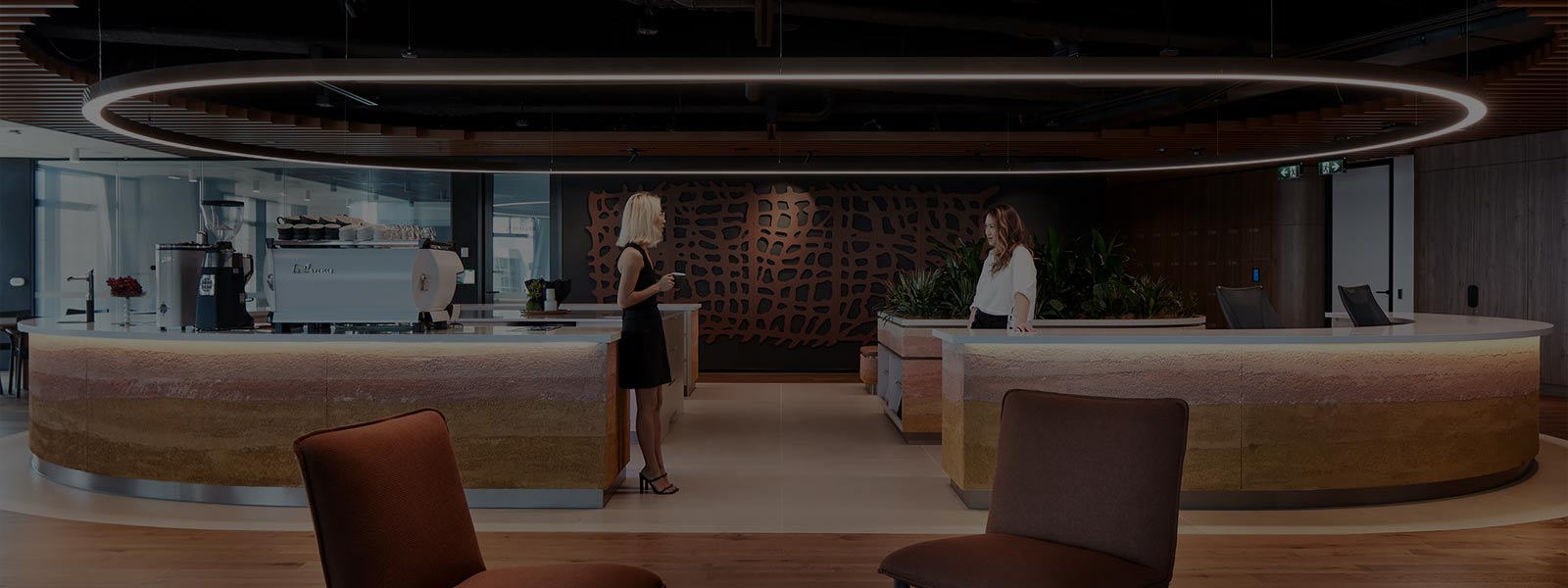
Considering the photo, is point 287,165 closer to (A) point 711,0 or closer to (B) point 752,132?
(B) point 752,132

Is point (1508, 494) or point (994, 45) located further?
point (994, 45)

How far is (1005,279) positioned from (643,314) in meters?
2.20

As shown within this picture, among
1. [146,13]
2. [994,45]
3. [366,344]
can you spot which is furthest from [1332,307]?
[146,13]

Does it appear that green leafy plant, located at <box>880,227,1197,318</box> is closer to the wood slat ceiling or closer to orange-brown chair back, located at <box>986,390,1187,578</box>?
the wood slat ceiling

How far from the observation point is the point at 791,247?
A: 12180mm

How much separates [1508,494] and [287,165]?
1249 cm

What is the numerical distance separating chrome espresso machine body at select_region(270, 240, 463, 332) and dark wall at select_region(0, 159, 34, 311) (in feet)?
33.0

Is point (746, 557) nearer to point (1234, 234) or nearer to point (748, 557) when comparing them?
point (748, 557)

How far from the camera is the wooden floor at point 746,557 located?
12.7 feet

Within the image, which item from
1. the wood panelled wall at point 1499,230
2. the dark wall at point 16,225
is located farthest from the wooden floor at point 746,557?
the dark wall at point 16,225

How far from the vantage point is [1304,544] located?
14.4 feet

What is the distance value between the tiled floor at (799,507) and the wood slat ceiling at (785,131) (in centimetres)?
257

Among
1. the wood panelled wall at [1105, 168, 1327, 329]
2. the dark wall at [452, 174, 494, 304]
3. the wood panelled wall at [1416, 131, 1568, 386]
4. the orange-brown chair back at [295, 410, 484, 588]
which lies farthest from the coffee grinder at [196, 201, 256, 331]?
the wood panelled wall at [1416, 131, 1568, 386]

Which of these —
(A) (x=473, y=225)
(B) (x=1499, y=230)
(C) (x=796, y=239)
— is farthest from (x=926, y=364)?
(A) (x=473, y=225)
